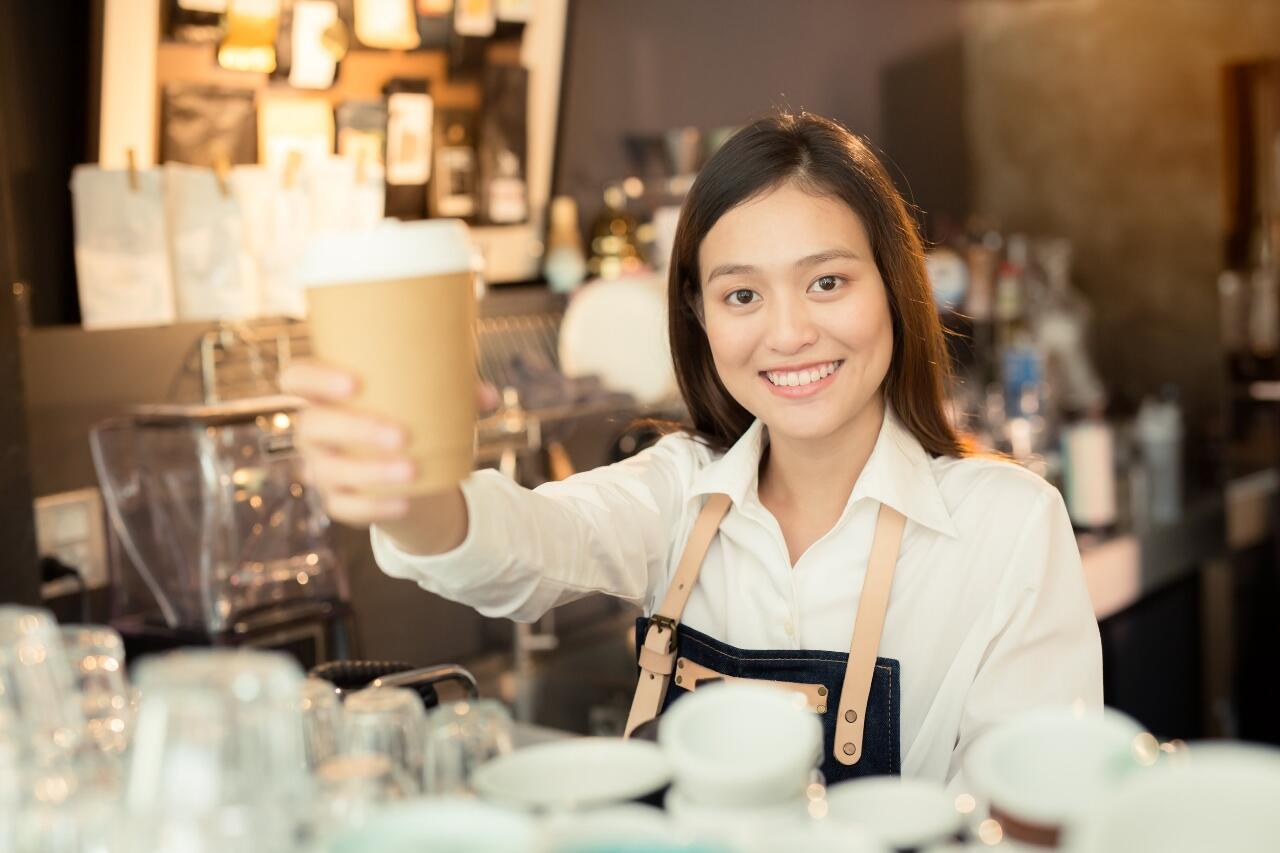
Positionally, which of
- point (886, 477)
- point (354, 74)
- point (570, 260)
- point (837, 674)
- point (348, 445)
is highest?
point (354, 74)

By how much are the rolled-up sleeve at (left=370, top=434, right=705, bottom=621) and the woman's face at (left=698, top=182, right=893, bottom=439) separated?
22 centimetres

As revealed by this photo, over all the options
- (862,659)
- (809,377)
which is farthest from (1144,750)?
(809,377)

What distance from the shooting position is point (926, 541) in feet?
5.55

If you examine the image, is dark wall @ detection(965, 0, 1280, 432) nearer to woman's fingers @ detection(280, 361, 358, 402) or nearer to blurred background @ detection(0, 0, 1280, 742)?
blurred background @ detection(0, 0, 1280, 742)

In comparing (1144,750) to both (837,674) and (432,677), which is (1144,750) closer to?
(837,674)

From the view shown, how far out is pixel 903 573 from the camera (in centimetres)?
168

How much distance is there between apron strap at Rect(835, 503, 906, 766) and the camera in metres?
1.56

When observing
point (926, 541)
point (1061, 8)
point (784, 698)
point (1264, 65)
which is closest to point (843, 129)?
point (926, 541)

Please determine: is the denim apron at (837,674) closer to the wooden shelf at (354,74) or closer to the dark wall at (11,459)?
the dark wall at (11,459)

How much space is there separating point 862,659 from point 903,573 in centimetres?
15

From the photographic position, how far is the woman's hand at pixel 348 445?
2.98 feet

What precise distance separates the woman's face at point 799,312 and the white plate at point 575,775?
2.36 feet

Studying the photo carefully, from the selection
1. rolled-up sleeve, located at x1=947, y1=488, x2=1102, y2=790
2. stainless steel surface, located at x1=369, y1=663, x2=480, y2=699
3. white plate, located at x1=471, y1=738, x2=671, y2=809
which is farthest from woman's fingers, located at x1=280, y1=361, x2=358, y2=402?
rolled-up sleeve, located at x1=947, y1=488, x2=1102, y2=790

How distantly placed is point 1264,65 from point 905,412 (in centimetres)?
276
